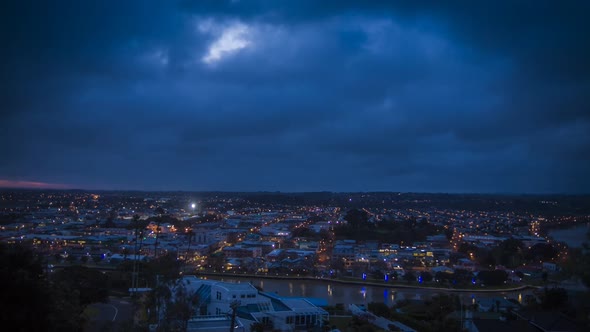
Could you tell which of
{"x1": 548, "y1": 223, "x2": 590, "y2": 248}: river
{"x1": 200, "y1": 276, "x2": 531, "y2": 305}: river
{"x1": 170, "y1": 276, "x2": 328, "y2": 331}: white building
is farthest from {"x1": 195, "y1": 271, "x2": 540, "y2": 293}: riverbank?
{"x1": 170, "y1": 276, "x2": 328, "y2": 331}: white building

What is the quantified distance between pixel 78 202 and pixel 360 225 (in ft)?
82.3

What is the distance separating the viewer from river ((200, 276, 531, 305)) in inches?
541

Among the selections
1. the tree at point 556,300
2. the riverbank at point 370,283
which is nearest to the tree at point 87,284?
the riverbank at point 370,283

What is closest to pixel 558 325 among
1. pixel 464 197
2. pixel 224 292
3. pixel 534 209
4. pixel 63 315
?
pixel 224 292

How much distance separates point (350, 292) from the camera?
581 inches

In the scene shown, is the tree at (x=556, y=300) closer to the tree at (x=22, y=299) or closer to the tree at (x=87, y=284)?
the tree at (x=87, y=284)

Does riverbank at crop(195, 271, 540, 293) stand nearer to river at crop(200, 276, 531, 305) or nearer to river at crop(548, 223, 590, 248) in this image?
river at crop(200, 276, 531, 305)

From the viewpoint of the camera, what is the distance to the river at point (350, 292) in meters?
13.7

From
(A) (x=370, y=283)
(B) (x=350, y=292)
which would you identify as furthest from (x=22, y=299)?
(A) (x=370, y=283)

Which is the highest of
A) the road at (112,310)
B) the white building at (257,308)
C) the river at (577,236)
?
the river at (577,236)

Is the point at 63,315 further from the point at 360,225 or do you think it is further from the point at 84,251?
the point at 360,225

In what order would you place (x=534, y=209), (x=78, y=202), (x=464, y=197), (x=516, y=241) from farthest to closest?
(x=464, y=197)
(x=534, y=209)
(x=78, y=202)
(x=516, y=241)

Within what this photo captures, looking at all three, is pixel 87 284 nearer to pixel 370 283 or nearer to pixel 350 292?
pixel 350 292

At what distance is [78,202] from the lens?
124ft
